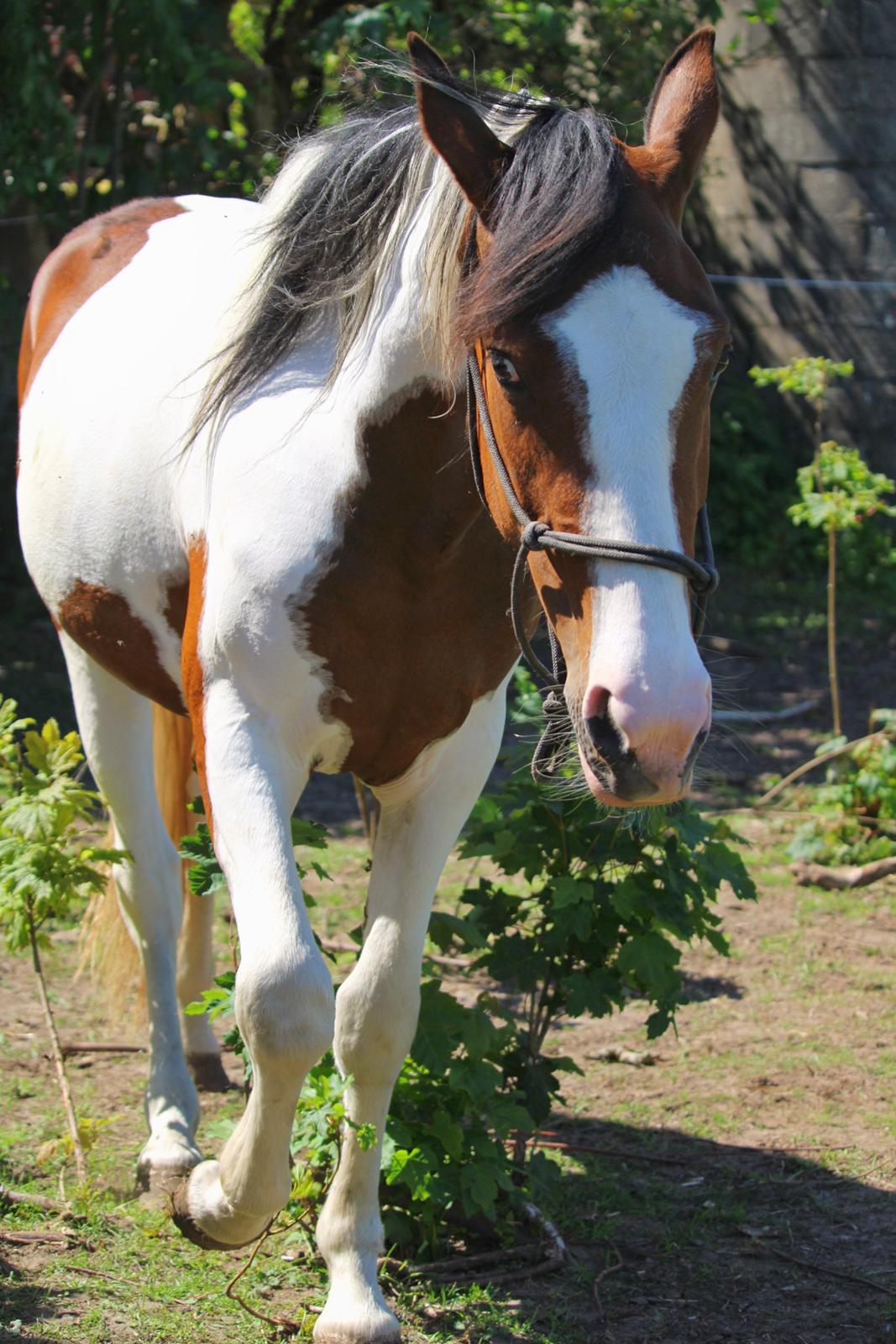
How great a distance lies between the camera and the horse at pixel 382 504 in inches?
69.2

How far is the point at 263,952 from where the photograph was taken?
85.3 inches

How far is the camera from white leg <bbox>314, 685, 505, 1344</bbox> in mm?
2496

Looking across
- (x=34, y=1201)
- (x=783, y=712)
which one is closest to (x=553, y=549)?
(x=34, y=1201)

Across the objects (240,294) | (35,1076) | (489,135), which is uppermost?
(489,135)

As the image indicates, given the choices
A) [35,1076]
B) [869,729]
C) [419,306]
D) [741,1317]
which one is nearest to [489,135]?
[419,306]

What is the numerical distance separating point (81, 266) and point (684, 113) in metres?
1.84

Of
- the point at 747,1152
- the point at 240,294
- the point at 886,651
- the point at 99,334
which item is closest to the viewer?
the point at 240,294

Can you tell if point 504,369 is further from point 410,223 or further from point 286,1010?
point 286,1010

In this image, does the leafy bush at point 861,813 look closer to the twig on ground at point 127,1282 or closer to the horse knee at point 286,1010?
the twig on ground at point 127,1282

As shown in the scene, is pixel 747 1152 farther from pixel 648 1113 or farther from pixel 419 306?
pixel 419 306

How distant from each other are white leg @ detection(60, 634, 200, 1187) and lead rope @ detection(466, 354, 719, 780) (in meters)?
1.29

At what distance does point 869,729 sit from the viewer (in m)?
6.24

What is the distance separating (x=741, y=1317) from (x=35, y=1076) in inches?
74.0

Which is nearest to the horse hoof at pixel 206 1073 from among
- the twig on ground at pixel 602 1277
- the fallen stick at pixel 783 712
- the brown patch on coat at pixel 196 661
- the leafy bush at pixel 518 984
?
the leafy bush at pixel 518 984
